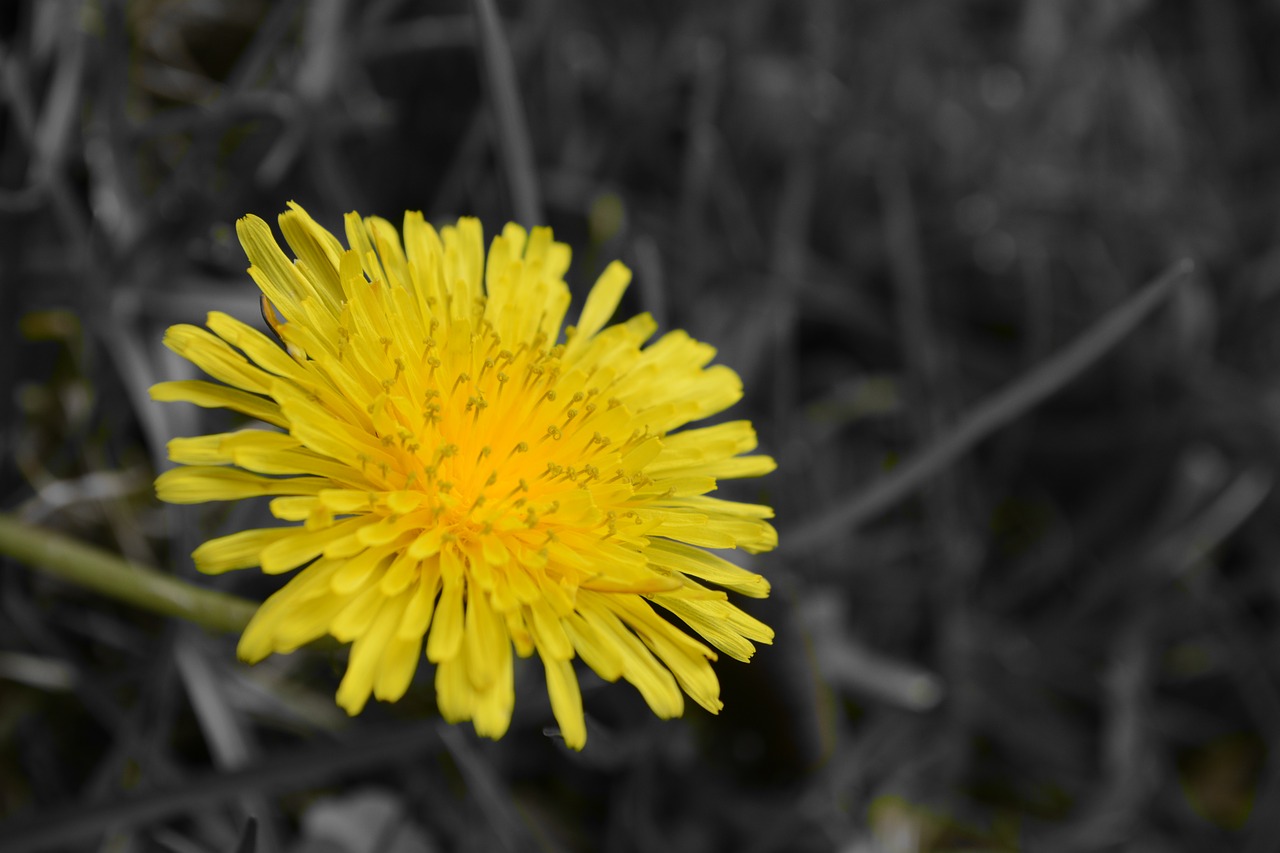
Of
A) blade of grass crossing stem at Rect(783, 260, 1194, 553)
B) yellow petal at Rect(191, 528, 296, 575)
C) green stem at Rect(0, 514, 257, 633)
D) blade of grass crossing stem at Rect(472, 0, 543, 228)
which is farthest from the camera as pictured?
blade of grass crossing stem at Rect(783, 260, 1194, 553)

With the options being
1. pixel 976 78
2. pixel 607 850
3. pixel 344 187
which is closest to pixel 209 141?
pixel 344 187

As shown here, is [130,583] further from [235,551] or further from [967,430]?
[967,430]

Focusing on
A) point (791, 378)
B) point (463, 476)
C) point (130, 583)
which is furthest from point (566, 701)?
point (791, 378)

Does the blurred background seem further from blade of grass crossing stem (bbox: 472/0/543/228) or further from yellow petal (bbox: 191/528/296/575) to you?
yellow petal (bbox: 191/528/296/575)

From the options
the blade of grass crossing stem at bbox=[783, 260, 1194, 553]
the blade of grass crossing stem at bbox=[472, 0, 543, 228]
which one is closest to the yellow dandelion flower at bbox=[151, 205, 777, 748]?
the blade of grass crossing stem at bbox=[472, 0, 543, 228]

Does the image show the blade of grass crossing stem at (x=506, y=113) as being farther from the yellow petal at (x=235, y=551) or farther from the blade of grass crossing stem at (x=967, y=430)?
the yellow petal at (x=235, y=551)

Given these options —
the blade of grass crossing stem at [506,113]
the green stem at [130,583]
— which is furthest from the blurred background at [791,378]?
the green stem at [130,583]
